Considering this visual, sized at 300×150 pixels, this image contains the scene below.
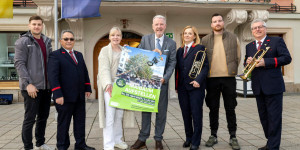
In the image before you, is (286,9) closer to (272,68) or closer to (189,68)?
(272,68)

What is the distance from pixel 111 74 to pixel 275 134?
97.3 inches

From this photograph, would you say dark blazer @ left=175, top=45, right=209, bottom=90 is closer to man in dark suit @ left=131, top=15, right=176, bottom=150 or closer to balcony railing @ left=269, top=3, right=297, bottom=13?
man in dark suit @ left=131, top=15, right=176, bottom=150

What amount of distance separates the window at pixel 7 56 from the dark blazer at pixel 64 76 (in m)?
8.05

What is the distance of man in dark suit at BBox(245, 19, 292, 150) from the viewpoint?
11.3 ft

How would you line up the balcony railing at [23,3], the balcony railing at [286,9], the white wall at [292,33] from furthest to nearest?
the balcony railing at [286,9]
the white wall at [292,33]
the balcony railing at [23,3]

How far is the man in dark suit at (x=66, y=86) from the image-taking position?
3.46 metres

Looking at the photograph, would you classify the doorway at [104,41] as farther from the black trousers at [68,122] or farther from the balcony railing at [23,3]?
the black trousers at [68,122]

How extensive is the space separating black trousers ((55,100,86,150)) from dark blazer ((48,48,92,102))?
0.13 meters

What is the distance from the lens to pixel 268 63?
340 centimetres

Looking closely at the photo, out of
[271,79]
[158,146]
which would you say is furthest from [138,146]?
[271,79]

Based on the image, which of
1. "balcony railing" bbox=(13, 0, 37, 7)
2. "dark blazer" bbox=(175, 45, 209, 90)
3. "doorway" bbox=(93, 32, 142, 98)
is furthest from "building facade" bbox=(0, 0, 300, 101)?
"dark blazer" bbox=(175, 45, 209, 90)

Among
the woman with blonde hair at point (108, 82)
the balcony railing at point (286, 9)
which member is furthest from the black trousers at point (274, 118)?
the balcony railing at point (286, 9)

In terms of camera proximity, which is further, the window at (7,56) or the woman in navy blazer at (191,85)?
the window at (7,56)

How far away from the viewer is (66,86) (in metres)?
3.56
